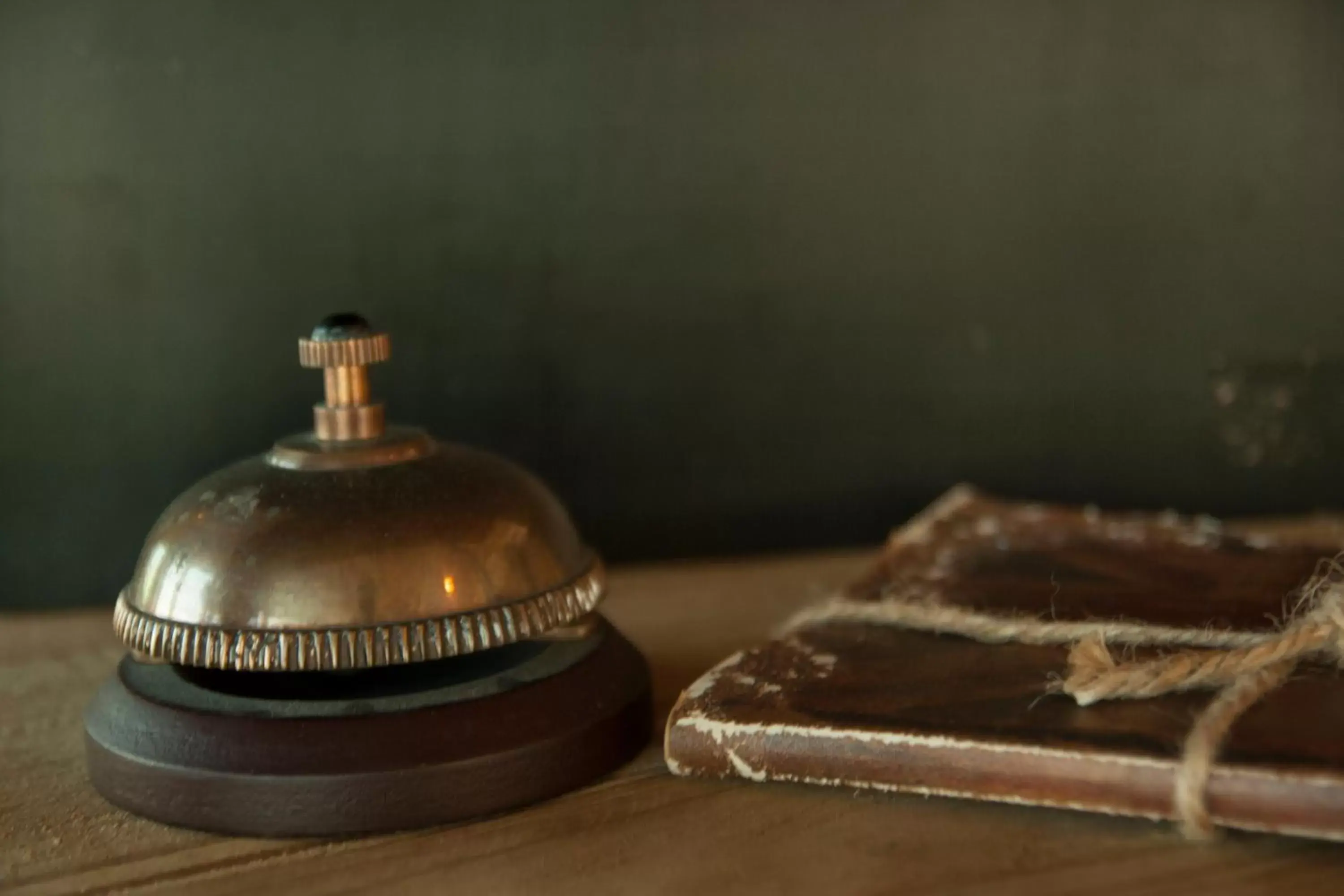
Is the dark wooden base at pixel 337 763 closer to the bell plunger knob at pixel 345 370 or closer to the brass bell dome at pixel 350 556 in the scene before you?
the brass bell dome at pixel 350 556

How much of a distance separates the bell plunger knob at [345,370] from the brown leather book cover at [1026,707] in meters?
0.19

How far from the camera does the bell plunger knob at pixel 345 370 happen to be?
2.01 ft

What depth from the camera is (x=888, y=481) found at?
3.33 ft

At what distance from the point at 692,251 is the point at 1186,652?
461 mm

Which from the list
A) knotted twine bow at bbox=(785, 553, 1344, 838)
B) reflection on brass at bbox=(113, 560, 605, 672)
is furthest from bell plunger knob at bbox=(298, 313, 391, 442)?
knotted twine bow at bbox=(785, 553, 1344, 838)

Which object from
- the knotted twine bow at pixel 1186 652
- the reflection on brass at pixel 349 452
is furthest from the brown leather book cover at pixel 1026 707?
the reflection on brass at pixel 349 452

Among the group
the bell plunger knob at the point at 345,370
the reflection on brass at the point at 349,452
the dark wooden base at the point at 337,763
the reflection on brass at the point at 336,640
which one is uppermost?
the bell plunger knob at the point at 345,370

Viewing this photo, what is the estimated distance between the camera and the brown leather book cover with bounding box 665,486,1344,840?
20.2 inches

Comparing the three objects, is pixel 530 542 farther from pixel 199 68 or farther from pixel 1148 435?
pixel 1148 435

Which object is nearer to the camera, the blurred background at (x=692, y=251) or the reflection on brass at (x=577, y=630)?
the reflection on brass at (x=577, y=630)

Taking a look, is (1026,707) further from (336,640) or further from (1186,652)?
(336,640)

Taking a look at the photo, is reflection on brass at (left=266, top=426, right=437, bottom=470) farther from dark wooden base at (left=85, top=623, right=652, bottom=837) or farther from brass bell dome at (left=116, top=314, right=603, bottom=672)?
dark wooden base at (left=85, top=623, right=652, bottom=837)

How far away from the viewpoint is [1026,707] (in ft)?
1.87

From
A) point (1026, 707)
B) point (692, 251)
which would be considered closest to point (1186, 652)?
point (1026, 707)
